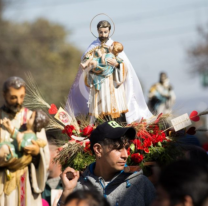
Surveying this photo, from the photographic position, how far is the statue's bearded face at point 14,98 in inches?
207

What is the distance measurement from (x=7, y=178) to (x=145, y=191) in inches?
43.6

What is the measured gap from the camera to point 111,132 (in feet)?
18.8

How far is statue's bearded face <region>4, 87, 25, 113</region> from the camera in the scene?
526 cm

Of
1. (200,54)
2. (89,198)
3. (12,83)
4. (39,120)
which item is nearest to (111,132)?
(39,120)

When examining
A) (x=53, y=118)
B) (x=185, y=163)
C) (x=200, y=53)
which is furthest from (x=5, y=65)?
(x=185, y=163)

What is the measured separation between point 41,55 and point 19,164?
4315 centimetres

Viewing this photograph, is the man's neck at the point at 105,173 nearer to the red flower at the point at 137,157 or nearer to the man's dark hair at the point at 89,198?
the red flower at the point at 137,157

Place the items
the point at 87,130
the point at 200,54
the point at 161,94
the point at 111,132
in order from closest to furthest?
the point at 111,132 < the point at 87,130 < the point at 161,94 < the point at 200,54

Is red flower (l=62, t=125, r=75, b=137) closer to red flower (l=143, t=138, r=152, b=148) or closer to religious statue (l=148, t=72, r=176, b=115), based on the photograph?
red flower (l=143, t=138, r=152, b=148)

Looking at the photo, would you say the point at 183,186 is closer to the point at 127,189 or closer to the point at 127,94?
the point at 127,189

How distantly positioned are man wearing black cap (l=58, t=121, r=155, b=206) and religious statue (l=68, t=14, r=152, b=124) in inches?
40.4

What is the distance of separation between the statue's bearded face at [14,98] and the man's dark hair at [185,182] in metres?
1.56

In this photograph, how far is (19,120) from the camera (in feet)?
17.6

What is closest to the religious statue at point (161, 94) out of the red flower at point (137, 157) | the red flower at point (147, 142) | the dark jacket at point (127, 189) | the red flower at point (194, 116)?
the red flower at point (194, 116)
